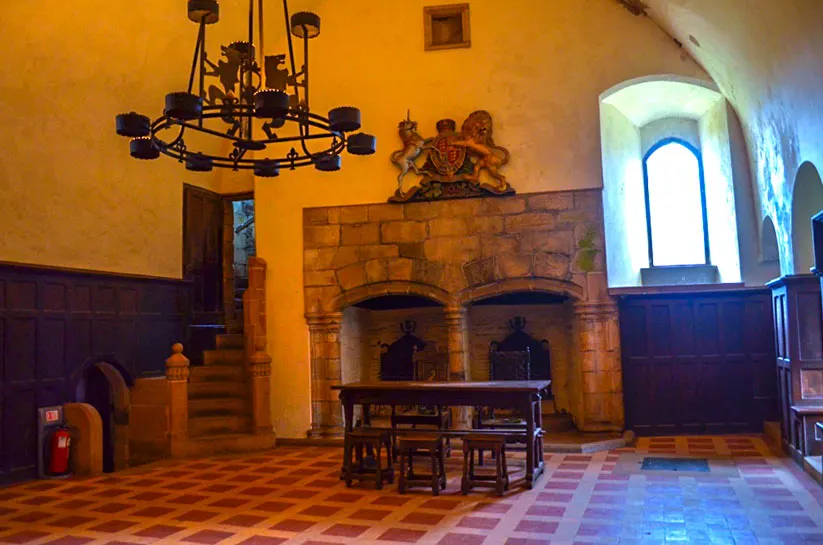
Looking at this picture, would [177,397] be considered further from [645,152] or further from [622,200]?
[645,152]

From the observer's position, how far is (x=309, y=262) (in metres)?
8.66

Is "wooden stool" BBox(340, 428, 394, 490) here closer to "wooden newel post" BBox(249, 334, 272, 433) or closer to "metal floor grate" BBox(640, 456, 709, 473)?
"metal floor grate" BBox(640, 456, 709, 473)

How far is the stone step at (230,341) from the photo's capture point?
8.99 m

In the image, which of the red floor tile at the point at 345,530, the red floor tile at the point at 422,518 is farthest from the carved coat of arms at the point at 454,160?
the red floor tile at the point at 345,530

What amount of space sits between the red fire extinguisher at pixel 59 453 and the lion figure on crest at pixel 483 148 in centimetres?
496

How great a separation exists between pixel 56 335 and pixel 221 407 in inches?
80.3

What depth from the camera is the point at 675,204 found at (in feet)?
31.0

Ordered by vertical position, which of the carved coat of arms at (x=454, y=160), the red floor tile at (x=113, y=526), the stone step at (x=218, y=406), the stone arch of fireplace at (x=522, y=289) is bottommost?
the red floor tile at (x=113, y=526)

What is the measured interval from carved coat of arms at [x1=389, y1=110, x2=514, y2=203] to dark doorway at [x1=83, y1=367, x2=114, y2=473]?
13.2ft

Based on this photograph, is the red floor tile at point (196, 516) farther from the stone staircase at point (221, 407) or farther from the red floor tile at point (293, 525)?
the stone staircase at point (221, 407)

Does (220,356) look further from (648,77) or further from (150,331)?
(648,77)

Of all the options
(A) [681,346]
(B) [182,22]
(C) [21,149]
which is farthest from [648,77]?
(C) [21,149]

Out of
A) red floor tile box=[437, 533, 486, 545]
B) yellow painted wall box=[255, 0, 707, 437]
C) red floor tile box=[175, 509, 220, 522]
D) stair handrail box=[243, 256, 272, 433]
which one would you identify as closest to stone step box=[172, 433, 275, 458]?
stair handrail box=[243, 256, 272, 433]

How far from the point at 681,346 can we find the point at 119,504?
5855 mm
